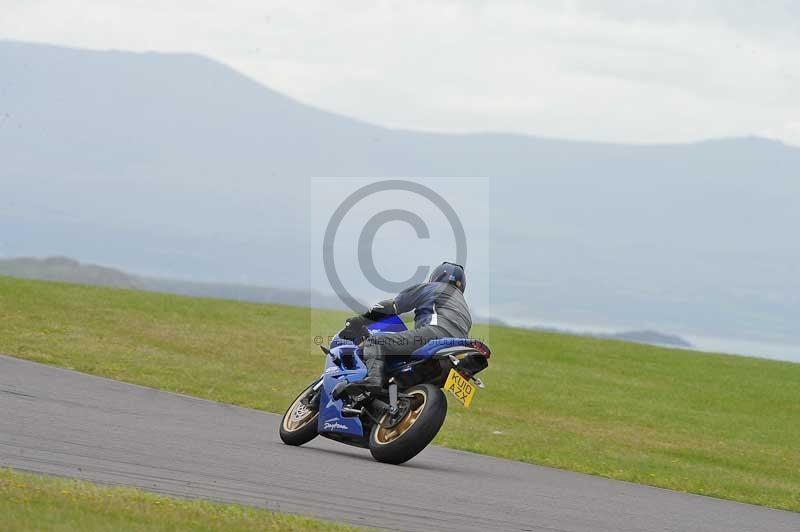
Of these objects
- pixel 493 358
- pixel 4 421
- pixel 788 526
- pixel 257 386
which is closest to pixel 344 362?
pixel 4 421

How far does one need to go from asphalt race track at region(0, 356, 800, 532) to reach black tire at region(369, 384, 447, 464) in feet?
0.57

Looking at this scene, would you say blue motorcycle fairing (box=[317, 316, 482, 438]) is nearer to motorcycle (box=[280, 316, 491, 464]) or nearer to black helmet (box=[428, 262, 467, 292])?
motorcycle (box=[280, 316, 491, 464])

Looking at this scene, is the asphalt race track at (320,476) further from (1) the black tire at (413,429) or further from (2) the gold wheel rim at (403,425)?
(2) the gold wheel rim at (403,425)

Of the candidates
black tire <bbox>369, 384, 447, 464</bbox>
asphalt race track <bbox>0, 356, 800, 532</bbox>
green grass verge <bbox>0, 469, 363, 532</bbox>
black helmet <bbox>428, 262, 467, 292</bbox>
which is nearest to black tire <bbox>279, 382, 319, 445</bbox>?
asphalt race track <bbox>0, 356, 800, 532</bbox>

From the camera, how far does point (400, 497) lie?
9922mm

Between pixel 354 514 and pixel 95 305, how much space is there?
24.1 metres

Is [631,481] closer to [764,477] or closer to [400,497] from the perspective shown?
[764,477]

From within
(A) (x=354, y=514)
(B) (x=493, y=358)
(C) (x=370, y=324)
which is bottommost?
(B) (x=493, y=358)

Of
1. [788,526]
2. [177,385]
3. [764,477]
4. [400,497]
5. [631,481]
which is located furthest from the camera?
[177,385]

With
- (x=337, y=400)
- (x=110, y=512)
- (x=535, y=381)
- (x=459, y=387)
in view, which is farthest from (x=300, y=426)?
(x=535, y=381)

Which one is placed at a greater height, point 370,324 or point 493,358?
point 370,324

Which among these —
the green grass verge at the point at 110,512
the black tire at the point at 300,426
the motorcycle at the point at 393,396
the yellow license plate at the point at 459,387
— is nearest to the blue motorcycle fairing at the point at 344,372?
the motorcycle at the point at 393,396

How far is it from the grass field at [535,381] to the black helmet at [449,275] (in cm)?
254

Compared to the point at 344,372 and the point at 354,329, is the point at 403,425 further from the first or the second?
the point at 354,329
